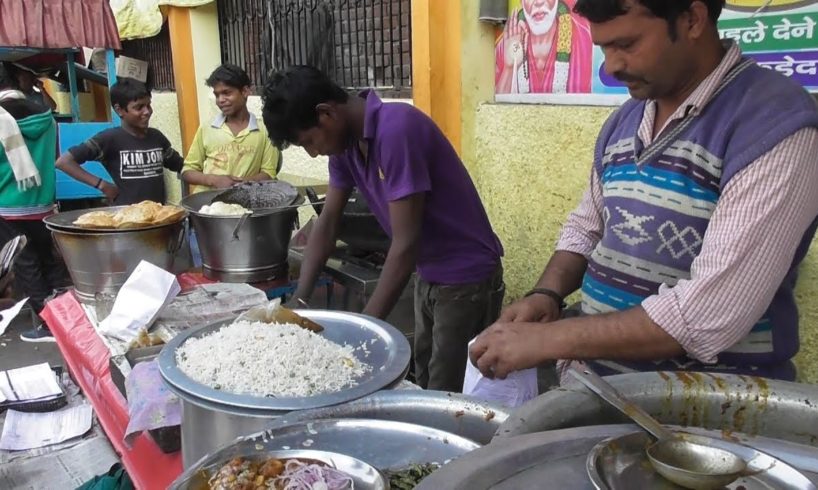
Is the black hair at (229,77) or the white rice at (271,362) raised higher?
the black hair at (229,77)

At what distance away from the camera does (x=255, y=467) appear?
0.99 meters

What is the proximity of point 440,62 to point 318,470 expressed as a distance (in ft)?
12.4

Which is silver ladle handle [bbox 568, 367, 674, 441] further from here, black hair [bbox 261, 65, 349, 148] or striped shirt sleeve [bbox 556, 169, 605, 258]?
black hair [bbox 261, 65, 349, 148]

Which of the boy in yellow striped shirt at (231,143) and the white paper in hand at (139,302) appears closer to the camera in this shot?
the white paper in hand at (139,302)

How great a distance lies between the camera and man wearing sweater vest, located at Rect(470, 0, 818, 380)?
1.15 metres

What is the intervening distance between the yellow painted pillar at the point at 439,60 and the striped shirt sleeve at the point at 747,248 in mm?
3312

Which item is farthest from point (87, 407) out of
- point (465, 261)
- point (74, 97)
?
point (74, 97)

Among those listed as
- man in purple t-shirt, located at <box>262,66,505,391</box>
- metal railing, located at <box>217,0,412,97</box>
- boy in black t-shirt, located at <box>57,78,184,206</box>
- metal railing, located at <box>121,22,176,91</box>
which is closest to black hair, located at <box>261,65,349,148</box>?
man in purple t-shirt, located at <box>262,66,505,391</box>

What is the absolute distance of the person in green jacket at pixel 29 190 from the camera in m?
5.11

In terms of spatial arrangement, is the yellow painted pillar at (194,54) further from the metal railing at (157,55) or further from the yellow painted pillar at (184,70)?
the metal railing at (157,55)

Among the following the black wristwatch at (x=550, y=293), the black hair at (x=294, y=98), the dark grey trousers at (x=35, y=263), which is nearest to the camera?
the black wristwatch at (x=550, y=293)

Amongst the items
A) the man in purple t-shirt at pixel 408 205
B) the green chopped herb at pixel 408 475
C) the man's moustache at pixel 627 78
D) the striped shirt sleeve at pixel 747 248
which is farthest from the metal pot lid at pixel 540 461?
the man in purple t-shirt at pixel 408 205

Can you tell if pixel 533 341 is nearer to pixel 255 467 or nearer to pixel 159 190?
pixel 255 467

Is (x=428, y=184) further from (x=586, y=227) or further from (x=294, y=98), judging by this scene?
(x=586, y=227)
